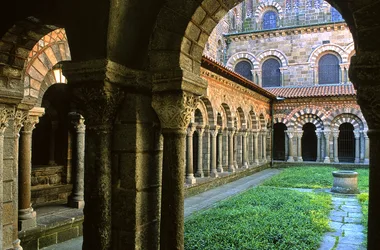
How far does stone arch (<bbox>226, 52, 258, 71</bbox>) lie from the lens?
2364 cm

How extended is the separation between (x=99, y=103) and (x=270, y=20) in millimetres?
23950

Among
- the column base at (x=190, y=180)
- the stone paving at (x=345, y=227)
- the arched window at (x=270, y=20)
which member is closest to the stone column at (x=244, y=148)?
the column base at (x=190, y=180)

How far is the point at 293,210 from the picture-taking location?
26.7 ft

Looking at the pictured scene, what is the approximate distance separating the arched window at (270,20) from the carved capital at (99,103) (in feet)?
77.5

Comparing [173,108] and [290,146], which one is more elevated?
[173,108]

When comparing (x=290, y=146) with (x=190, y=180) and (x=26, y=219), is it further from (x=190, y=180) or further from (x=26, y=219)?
(x=26, y=219)

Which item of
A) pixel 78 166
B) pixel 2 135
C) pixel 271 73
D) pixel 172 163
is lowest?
pixel 78 166

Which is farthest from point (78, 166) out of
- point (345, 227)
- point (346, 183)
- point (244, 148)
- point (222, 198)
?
point (244, 148)

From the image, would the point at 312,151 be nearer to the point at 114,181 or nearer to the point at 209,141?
the point at 209,141

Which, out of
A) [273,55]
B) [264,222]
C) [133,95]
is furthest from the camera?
[273,55]

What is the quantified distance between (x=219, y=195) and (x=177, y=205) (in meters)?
7.75

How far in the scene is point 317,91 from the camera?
20.2m

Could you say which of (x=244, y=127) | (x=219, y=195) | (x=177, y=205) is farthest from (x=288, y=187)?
(x=177, y=205)

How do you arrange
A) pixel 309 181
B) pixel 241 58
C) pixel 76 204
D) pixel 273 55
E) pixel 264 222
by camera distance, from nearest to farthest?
pixel 264 222 < pixel 76 204 < pixel 309 181 < pixel 273 55 < pixel 241 58
